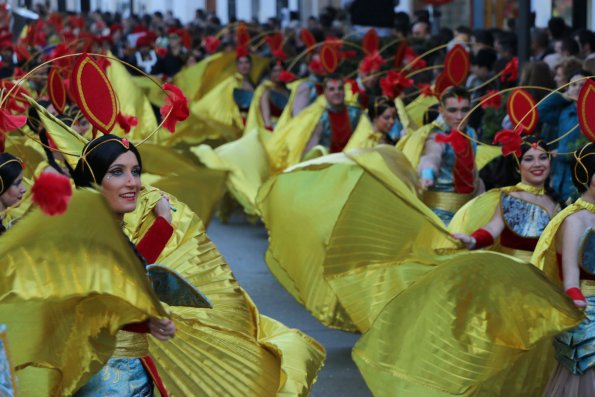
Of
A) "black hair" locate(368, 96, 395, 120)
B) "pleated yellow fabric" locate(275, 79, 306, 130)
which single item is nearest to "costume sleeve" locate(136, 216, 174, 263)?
"black hair" locate(368, 96, 395, 120)

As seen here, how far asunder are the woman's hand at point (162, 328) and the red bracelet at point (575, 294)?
5.79 ft

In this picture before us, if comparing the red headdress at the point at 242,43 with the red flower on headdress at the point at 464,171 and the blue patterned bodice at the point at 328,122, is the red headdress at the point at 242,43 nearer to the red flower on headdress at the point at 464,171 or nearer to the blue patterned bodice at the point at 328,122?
the blue patterned bodice at the point at 328,122

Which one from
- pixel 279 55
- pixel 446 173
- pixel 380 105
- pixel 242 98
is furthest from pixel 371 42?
pixel 446 173

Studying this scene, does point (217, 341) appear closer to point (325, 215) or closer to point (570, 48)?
point (325, 215)

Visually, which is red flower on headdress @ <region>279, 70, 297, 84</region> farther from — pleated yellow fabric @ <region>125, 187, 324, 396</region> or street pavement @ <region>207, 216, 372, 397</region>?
pleated yellow fabric @ <region>125, 187, 324, 396</region>

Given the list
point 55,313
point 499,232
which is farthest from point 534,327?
point 55,313

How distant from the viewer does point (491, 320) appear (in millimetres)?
5652

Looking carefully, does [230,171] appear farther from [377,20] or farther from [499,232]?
[377,20]

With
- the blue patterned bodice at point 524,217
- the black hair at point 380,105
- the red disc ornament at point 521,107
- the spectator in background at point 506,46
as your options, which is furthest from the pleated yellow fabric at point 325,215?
the spectator in background at point 506,46

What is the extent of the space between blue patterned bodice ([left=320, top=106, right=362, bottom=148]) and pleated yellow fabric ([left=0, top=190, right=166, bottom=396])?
709 centimetres

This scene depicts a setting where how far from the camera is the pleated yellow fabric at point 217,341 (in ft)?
16.9

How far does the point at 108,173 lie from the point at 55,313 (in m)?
0.68

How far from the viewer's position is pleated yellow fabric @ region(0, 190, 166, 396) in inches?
164

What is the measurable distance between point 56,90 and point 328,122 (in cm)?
344
